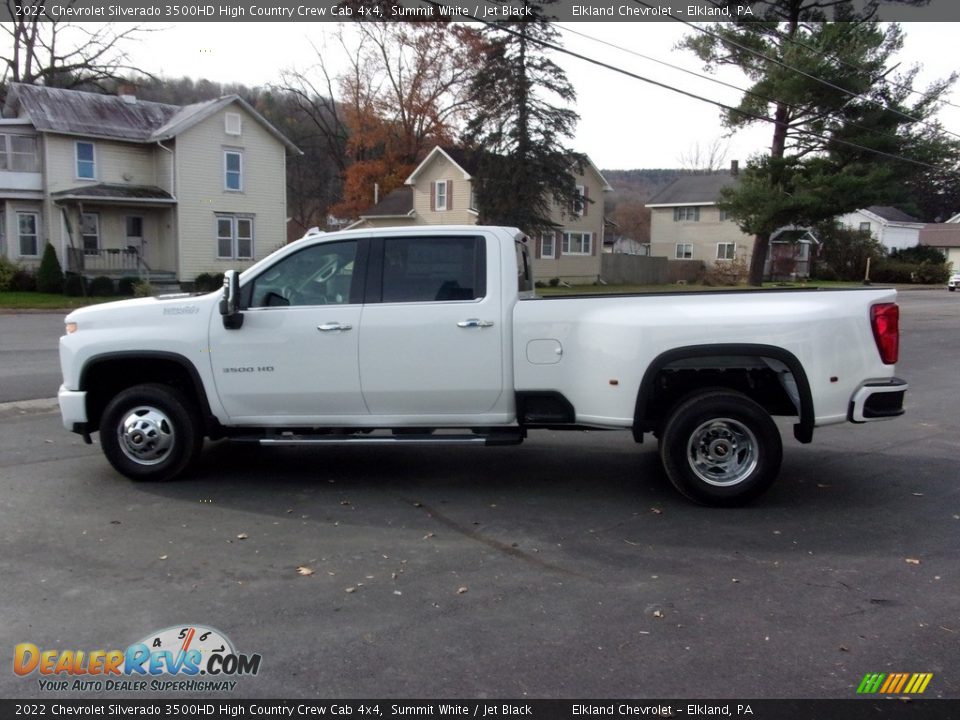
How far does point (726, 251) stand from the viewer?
60.3 m

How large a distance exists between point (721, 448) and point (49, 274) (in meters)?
31.5

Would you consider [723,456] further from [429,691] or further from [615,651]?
[429,691]

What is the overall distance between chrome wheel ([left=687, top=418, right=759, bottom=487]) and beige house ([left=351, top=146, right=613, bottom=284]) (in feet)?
128

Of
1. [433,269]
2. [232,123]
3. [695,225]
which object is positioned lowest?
[433,269]

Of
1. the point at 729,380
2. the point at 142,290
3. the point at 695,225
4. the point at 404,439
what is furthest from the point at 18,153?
the point at 695,225

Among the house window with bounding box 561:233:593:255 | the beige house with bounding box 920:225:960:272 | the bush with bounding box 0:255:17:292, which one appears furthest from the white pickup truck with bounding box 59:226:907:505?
the beige house with bounding box 920:225:960:272

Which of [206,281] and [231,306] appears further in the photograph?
[206,281]

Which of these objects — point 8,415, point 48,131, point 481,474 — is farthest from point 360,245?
point 48,131

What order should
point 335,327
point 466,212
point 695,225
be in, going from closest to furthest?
point 335,327 → point 466,212 → point 695,225

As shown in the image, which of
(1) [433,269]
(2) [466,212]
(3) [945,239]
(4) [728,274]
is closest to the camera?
(1) [433,269]

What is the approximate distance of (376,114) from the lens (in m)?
56.7

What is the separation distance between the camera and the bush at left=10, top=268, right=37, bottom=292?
32.0m

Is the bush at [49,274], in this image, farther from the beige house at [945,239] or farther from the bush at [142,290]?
the beige house at [945,239]

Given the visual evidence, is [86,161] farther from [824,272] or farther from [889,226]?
[889,226]
